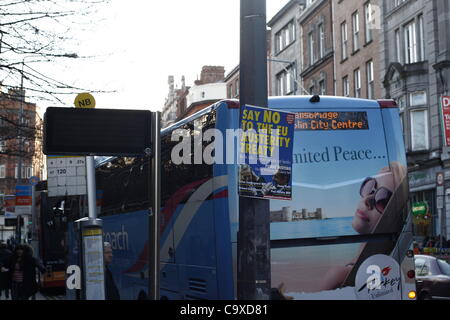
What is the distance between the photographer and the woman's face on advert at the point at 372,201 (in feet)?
31.8

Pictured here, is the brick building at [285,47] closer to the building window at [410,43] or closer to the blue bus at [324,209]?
the building window at [410,43]

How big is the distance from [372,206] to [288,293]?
156 centimetres

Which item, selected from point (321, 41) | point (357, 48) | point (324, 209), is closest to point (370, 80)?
point (357, 48)

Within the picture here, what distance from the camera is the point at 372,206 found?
974cm

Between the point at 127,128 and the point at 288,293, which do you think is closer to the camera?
the point at 127,128

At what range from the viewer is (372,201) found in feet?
32.0

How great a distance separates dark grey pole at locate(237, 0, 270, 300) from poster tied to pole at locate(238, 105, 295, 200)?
0.19 m

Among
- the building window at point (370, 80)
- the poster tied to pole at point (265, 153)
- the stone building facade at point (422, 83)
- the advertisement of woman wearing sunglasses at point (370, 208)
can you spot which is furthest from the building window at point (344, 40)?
the poster tied to pole at point (265, 153)

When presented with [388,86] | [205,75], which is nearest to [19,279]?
[388,86]

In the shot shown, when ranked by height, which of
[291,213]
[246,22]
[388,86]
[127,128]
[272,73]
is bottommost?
[291,213]

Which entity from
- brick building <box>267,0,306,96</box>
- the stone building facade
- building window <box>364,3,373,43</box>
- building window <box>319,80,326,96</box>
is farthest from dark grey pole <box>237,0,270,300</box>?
brick building <box>267,0,306,96</box>

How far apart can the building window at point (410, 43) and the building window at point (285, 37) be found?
20326 millimetres

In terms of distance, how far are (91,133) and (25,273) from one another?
1025cm
